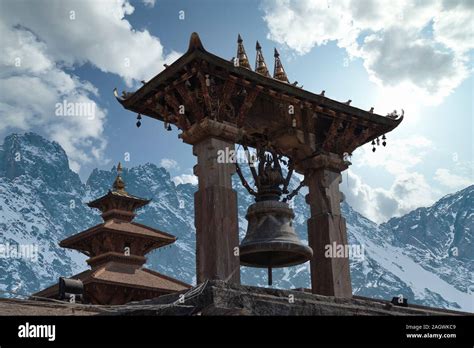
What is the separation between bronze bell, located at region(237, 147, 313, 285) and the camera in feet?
42.2

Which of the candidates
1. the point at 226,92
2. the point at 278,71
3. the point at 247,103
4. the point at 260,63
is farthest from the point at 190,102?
the point at 278,71

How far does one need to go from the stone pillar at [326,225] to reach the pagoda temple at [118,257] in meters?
18.7

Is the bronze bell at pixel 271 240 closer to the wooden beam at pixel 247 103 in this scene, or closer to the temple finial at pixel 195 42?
the wooden beam at pixel 247 103

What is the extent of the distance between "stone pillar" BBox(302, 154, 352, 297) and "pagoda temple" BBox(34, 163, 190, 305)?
61.2 feet

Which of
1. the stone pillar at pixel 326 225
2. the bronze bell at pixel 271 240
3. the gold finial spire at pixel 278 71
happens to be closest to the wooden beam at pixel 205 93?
the bronze bell at pixel 271 240

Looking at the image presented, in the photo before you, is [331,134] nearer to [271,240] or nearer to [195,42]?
[271,240]

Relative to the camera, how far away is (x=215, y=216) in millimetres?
12219

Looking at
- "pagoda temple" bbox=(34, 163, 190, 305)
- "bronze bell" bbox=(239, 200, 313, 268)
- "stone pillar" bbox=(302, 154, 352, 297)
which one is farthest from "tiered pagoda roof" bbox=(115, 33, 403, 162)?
"pagoda temple" bbox=(34, 163, 190, 305)

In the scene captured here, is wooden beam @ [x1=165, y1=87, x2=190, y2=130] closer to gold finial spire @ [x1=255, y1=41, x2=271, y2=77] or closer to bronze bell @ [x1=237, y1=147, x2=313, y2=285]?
bronze bell @ [x1=237, y1=147, x2=313, y2=285]

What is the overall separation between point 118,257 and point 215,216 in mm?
24954

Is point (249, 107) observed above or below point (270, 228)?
above

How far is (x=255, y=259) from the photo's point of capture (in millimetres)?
13680
